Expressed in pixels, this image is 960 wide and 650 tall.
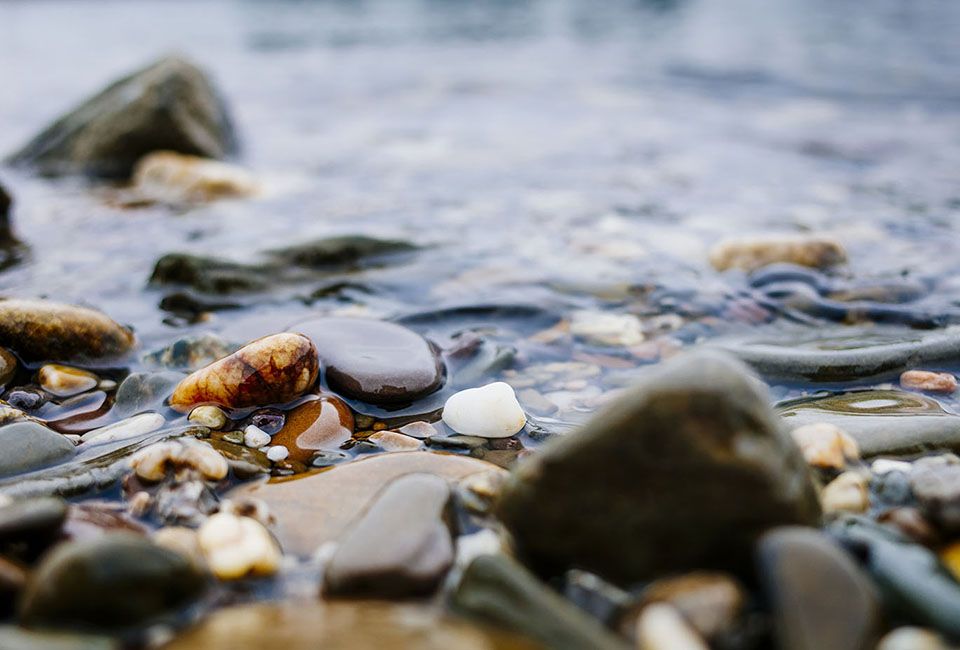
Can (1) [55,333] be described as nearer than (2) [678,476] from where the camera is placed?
No

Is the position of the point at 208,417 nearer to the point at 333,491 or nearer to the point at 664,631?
the point at 333,491

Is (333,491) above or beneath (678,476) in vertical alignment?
beneath

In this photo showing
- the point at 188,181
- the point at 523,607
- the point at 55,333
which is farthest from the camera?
the point at 188,181

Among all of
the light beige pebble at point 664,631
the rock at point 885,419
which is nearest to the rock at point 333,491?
the light beige pebble at point 664,631

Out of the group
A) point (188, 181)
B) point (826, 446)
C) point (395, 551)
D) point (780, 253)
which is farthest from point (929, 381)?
point (188, 181)

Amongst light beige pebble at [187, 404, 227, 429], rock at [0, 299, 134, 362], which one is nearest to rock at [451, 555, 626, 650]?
light beige pebble at [187, 404, 227, 429]

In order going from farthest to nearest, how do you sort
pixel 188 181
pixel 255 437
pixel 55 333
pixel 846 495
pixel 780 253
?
pixel 188 181 < pixel 780 253 < pixel 55 333 < pixel 255 437 < pixel 846 495

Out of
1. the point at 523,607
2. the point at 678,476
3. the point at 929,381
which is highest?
the point at 678,476
